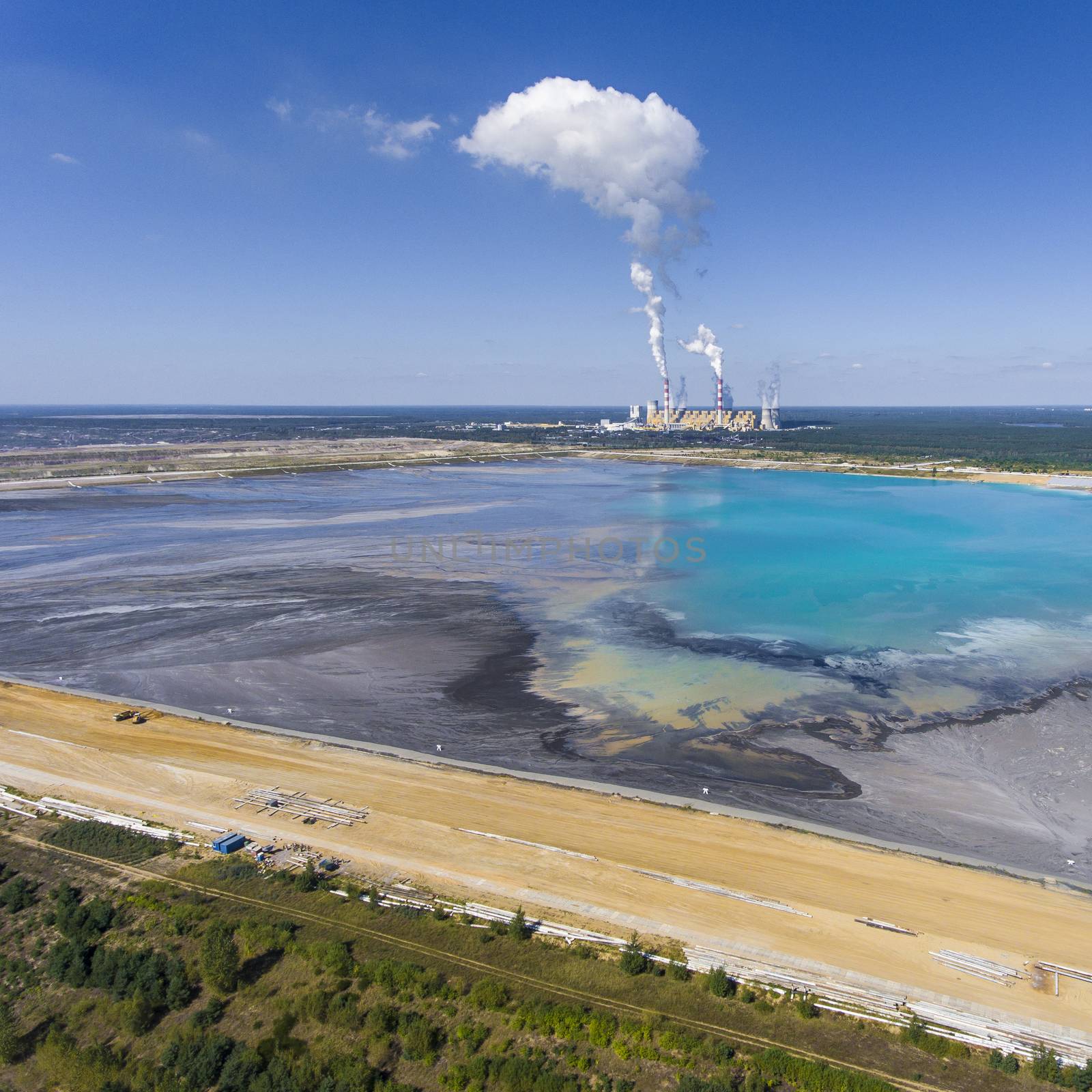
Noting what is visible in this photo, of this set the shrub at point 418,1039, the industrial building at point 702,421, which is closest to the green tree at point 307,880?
the shrub at point 418,1039

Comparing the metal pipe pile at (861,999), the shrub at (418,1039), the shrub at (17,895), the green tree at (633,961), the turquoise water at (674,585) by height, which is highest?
the turquoise water at (674,585)

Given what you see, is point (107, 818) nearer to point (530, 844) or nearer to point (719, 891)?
point (530, 844)

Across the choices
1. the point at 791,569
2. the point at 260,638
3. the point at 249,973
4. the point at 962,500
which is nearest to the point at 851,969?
the point at 249,973

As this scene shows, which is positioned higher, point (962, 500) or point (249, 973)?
point (962, 500)

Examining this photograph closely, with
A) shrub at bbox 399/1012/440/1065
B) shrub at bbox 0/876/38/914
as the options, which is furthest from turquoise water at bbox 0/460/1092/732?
shrub at bbox 0/876/38/914

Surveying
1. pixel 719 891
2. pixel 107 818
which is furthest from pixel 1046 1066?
pixel 107 818

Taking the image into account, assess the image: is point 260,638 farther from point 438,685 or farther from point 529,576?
point 529,576

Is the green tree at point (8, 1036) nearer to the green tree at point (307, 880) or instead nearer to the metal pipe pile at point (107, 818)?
the metal pipe pile at point (107, 818)
